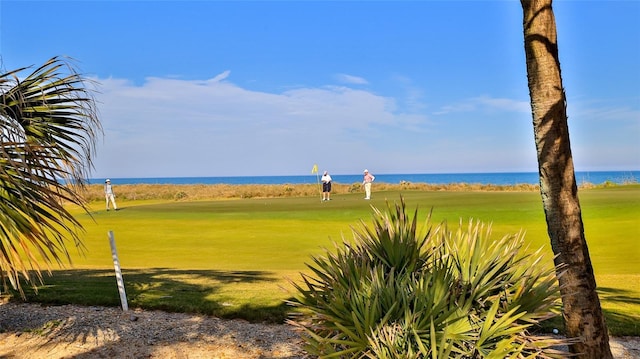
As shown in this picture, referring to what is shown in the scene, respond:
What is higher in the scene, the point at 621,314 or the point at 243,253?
the point at 621,314

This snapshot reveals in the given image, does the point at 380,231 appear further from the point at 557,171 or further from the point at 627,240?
the point at 627,240

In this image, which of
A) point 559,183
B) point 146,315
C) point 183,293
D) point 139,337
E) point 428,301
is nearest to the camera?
point 428,301

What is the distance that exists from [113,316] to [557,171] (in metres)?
5.94

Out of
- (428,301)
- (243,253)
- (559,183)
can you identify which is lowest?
(243,253)

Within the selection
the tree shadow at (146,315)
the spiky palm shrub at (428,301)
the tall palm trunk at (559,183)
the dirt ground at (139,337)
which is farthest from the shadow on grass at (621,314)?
the tree shadow at (146,315)

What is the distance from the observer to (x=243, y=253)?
14.7 metres

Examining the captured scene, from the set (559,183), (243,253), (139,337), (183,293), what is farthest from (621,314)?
(243,253)

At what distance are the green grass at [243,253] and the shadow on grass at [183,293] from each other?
0.02 meters

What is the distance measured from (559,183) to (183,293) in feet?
20.0

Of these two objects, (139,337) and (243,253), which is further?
(243,253)

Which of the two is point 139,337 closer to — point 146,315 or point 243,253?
point 146,315

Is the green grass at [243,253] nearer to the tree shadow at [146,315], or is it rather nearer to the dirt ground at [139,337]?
the tree shadow at [146,315]

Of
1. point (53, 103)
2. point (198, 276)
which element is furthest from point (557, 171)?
point (198, 276)

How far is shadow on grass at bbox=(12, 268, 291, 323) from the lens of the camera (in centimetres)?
764
